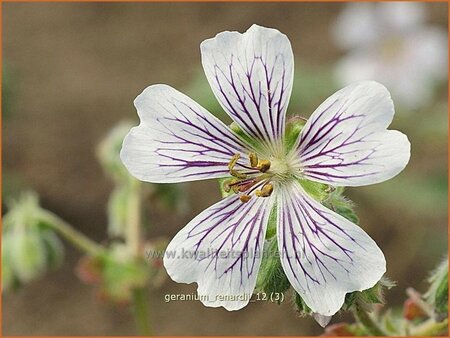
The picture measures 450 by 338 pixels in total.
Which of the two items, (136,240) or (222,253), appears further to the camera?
(136,240)

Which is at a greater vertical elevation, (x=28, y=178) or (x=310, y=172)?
(x=28, y=178)

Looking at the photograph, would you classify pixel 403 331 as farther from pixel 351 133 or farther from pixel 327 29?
pixel 327 29

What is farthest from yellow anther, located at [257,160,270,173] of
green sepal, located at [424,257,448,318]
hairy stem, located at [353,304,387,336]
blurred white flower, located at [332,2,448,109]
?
blurred white flower, located at [332,2,448,109]

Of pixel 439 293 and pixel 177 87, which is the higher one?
pixel 177 87

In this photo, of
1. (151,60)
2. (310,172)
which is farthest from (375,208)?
(310,172)

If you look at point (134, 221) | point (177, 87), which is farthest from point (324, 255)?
point (177, 87)

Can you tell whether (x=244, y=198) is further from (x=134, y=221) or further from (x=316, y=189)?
(x=134, y=221)
